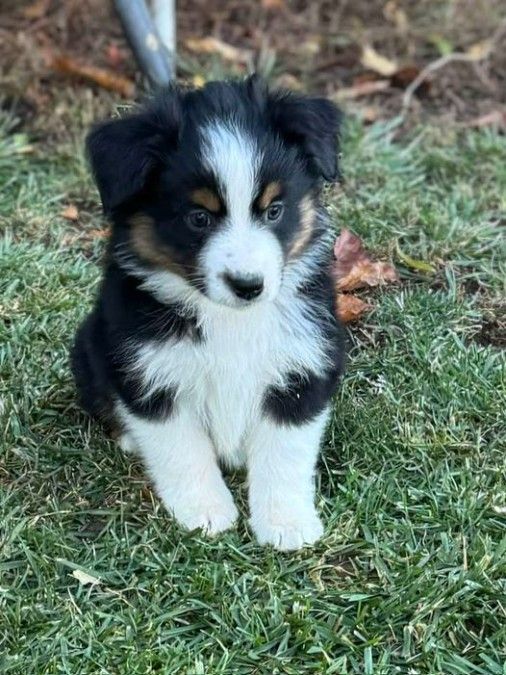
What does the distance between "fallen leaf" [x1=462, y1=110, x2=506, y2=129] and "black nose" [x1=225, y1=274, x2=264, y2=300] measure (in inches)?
171

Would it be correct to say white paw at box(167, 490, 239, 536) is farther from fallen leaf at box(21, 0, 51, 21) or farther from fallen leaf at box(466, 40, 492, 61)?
fallen leaf at box(21, 0, 51, 21)

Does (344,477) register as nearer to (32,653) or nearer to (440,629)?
(440,629)

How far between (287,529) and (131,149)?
1453 mm

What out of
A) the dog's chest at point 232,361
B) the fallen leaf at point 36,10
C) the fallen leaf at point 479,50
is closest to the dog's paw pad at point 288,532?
the dog's chest at point 232,361

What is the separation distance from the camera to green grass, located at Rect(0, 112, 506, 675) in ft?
10.9

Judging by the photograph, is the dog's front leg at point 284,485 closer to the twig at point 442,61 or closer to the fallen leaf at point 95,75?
the fallen leaf at point 95,75

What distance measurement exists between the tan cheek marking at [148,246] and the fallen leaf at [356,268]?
172 cm

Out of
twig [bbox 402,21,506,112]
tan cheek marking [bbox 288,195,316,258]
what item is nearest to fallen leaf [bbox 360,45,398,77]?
twig [bbox 402,21,506,112]

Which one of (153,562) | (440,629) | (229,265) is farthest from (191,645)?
(229,265)

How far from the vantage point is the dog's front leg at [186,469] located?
3.70m

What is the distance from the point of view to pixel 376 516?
3.82 m

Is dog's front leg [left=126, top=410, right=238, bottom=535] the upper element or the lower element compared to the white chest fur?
lower

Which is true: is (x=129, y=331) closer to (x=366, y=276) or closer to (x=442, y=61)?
(x=366, y=276)

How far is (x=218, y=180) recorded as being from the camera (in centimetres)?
319
